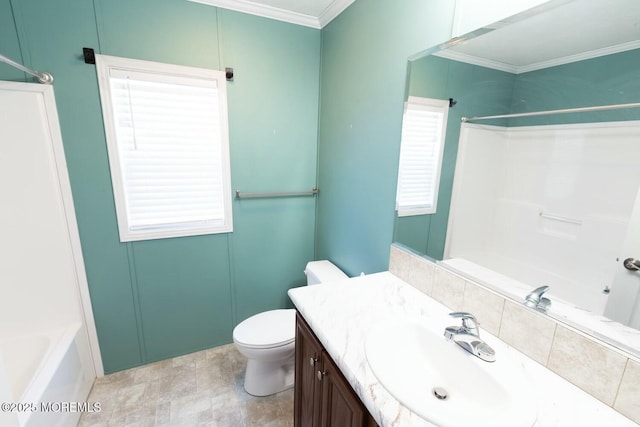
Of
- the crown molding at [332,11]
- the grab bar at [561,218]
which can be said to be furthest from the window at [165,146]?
the grab bar at [561,218]

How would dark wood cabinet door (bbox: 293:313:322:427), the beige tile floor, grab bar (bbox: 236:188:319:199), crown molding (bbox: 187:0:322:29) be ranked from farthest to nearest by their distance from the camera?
grab bar (bbox: 236:188:319:199) → crown molding (bbox: 187:0:322:29) → the beige tile floor → dark wood cabinet door (bbox: 293:313:322:427)

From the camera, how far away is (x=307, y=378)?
3.96 ft

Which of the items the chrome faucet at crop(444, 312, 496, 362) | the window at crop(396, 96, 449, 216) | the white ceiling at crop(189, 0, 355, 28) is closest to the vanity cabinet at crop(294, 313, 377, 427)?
the chrome faucet at crop(444, 312, 496, 362)

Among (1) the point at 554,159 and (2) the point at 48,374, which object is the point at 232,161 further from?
(1) the point at 554,159

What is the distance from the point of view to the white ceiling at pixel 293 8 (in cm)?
175

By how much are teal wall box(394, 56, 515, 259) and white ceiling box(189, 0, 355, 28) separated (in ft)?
2.81

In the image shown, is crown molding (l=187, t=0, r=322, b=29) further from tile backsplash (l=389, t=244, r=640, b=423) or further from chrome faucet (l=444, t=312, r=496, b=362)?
chrome faucet (l=444, t=312, r=496, b=362)

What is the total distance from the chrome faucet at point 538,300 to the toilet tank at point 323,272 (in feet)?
3.84

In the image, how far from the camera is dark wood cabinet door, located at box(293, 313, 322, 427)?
110 centimetres

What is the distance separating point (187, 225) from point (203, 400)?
44.7 inches

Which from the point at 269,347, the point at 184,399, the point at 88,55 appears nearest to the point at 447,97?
the point at 269,347

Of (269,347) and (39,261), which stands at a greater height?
(39,261)

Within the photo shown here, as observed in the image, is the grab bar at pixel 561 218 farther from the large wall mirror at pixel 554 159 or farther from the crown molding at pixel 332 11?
the crown molding at pixel 332 11

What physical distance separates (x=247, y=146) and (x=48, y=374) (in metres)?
1.64
